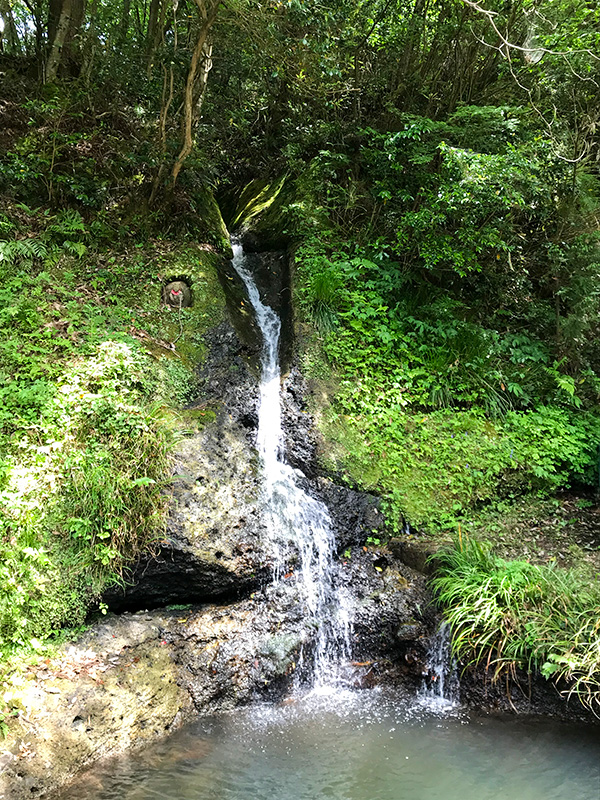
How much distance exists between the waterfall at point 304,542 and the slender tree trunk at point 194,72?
3505 millimetres

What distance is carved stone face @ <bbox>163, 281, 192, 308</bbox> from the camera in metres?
7.34

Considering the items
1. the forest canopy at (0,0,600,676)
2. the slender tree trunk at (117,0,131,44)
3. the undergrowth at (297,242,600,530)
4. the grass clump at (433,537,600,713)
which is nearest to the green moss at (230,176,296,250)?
the forest canopy at (0,0,600,676)

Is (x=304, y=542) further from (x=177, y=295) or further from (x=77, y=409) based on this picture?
(x=177, y=295)

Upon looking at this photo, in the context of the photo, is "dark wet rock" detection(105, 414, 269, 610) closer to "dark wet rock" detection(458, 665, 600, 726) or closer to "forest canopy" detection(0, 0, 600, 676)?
"forest canopy" detection(0, 0, 600, 676)

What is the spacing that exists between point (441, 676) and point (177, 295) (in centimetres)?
564

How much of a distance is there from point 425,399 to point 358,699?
12.0 ft

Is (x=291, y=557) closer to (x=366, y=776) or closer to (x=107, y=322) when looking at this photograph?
(x=366, y=776)

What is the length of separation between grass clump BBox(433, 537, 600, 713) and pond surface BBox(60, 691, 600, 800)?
466mm

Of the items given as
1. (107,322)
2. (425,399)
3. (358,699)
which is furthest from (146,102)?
(358,699)

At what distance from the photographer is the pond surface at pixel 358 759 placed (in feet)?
11.9

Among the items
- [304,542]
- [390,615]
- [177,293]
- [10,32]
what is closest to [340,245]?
[177,293]

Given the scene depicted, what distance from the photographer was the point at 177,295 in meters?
7.36

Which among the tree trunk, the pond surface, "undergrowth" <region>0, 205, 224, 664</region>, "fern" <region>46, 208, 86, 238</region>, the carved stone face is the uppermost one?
the tree trunk

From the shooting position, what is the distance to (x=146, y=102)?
8953 mm
